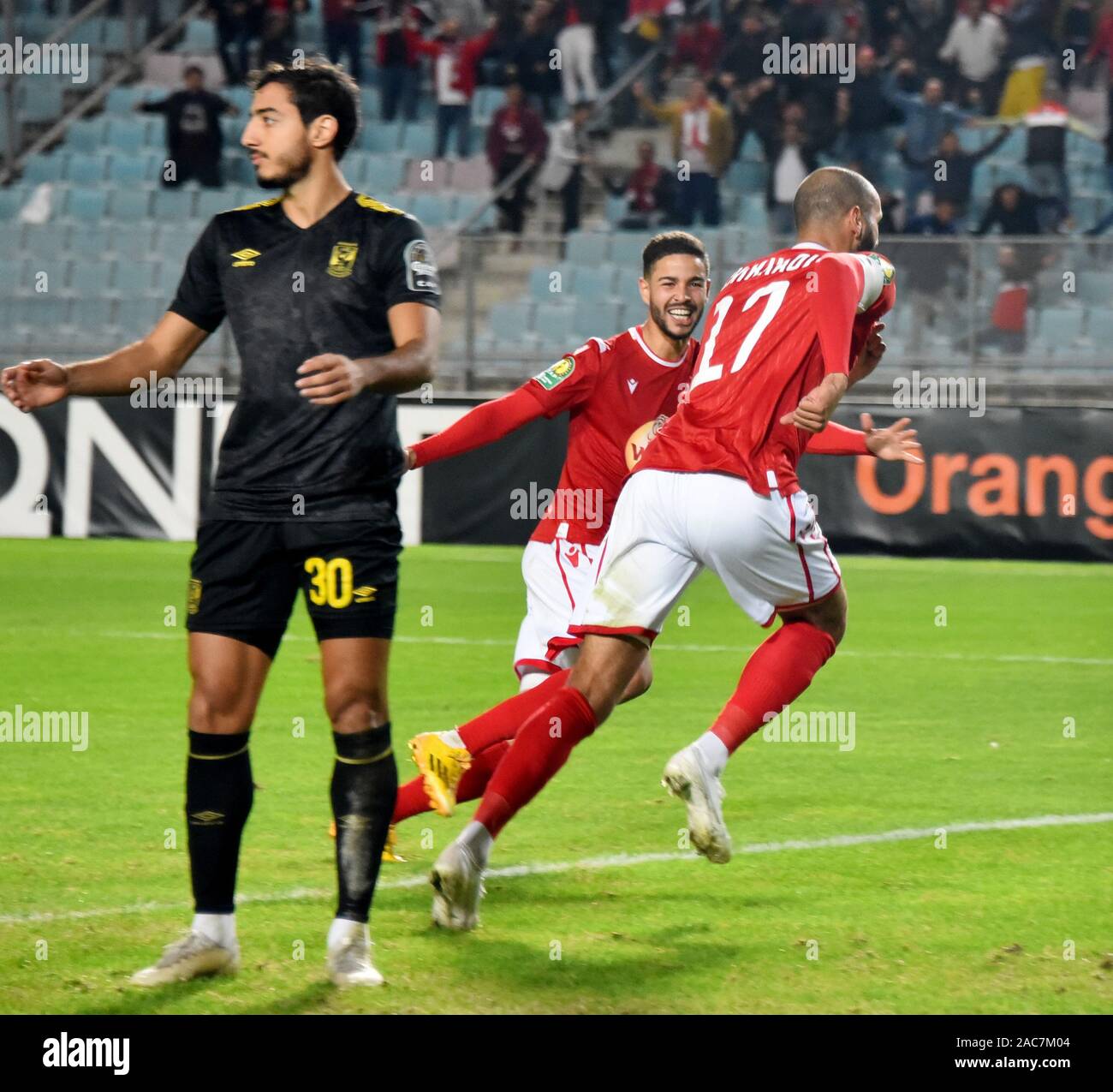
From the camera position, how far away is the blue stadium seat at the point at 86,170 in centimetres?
2314

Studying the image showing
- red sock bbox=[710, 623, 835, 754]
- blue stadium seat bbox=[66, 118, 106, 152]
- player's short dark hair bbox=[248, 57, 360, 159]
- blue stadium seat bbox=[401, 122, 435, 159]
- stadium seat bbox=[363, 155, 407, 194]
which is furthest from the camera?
blue stadium seat bbox=[66, 118, 106, 152]

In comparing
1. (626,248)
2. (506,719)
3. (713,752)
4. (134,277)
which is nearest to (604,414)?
(506,719)

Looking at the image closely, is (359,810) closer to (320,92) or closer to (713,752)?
(713,752)

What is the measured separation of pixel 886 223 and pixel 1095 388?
433cm

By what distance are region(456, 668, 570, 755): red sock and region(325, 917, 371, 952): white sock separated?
51.9 inches

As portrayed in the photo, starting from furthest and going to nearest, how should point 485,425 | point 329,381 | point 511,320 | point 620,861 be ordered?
point 511,320 → point 485,425 → point 620,861 → point 329,381

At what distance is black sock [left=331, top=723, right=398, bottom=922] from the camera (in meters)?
4.55

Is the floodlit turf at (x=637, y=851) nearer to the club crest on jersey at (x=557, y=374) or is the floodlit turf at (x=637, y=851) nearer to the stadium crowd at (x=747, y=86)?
the club crest on jersey at (x=557, y=374)

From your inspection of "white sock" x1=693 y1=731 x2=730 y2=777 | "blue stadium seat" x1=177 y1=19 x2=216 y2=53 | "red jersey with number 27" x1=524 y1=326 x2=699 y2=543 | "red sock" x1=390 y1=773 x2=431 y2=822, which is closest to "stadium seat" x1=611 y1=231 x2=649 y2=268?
"blue stadium seat" x1=177 y1=19 x2=216 y2=53

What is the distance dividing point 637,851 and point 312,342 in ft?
7.52

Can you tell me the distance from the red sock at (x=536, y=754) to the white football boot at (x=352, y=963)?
2.20ft

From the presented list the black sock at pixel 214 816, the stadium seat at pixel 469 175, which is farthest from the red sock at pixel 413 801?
the stadium seat at pixel 469 175

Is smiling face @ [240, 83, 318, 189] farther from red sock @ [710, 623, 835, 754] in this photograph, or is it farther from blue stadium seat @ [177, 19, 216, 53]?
blue stadium seat @ [177, 19, 216, 53]

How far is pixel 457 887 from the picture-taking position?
4.95m
